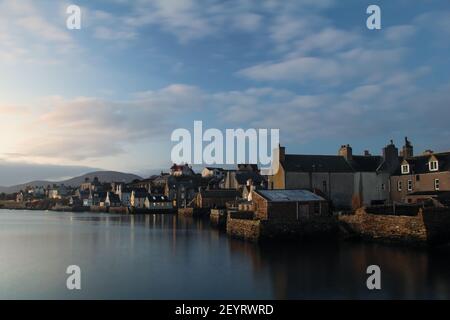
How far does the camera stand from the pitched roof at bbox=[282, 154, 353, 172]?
54875 mm

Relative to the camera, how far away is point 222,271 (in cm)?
2631

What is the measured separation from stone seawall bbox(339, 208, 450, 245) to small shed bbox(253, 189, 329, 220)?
3504 millimetres

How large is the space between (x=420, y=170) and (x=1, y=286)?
151 ft

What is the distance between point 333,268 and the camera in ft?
84.8

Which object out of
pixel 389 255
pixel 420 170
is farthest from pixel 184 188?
pixel 389 255

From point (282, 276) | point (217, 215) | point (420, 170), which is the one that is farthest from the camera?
point (217, 215)

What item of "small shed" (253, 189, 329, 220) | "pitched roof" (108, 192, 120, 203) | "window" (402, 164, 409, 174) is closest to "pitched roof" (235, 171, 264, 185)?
"window" (402, 164, 409, 174)

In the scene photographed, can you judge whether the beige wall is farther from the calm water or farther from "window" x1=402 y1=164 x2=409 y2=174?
the calm water

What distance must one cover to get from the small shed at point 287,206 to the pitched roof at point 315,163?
12.6 metres

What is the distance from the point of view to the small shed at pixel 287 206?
3978cm

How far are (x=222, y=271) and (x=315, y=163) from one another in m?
33.1

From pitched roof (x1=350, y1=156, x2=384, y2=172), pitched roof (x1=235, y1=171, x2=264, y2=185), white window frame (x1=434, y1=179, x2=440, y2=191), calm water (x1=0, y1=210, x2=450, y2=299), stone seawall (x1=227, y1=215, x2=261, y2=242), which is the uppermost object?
pitched roof (x1=350, y1=156, x2=384, y2=172)

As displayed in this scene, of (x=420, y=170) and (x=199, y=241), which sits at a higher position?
(x=420, y=170)
